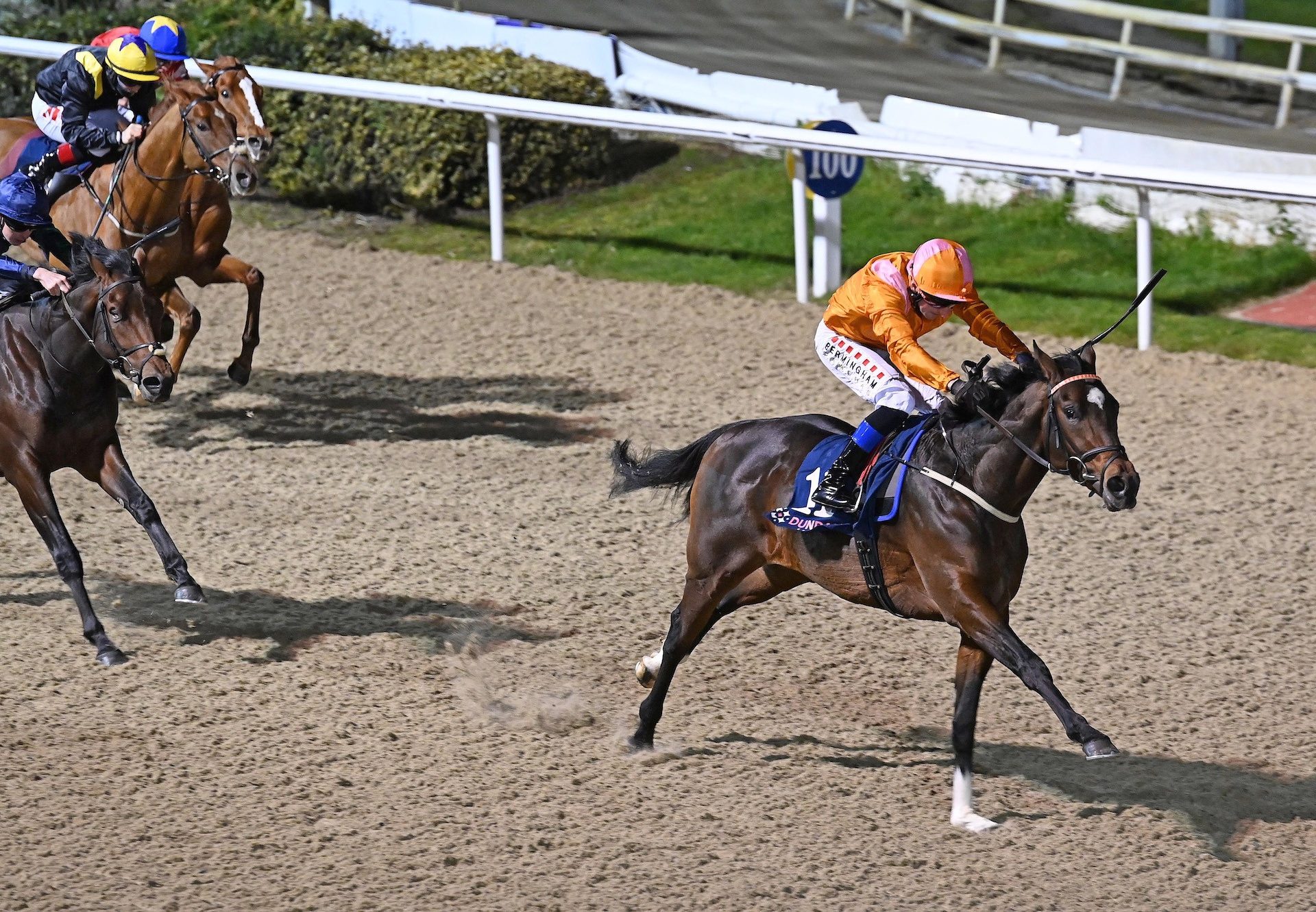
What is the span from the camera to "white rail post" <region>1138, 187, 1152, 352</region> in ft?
29.3

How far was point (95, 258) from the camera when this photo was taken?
Result: 5.60 meters

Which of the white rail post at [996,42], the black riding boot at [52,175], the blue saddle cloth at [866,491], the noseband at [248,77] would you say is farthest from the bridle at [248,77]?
the white rail post at [996,42]

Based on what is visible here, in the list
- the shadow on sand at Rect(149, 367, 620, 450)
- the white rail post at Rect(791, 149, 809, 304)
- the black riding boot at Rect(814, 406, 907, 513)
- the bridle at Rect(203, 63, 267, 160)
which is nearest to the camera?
the black riding boot at Rect(814, 406, 907, 513)

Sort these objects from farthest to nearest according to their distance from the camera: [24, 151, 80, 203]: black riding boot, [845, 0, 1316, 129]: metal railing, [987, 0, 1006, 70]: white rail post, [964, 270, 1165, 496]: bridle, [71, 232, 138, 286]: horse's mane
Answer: [987, 0, 1006, 70]: white rail post
[845, 0, 1316, 129]: metal railing
[24, 151, 80, 203]: black riding boot
[71, 232, 138, 286]: horse's mane
[964, 270, 1165, 496]: bridle

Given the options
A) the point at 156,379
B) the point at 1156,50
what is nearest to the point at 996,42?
the point at 1156,50

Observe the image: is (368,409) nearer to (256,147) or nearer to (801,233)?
(256,147)

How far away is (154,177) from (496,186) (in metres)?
3.61

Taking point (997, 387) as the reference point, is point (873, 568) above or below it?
below

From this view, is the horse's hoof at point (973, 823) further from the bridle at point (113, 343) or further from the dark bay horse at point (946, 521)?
the bridle at point (113, 343)

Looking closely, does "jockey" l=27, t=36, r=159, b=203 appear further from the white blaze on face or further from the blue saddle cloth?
the blue saddle cloth

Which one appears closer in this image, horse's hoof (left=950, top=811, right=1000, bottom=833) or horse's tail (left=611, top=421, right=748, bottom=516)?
horse's hoof (left=950, top=811, right=1000, bottom=833)

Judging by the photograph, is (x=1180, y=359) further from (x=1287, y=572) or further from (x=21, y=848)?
(x=21, y=848)

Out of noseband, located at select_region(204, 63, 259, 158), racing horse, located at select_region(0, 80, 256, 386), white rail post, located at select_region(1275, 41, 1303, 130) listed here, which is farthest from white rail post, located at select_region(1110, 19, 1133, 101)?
racing horse, located at select_region(0, 80, 256, 386)

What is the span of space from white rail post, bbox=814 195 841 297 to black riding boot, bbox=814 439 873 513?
213 inches
